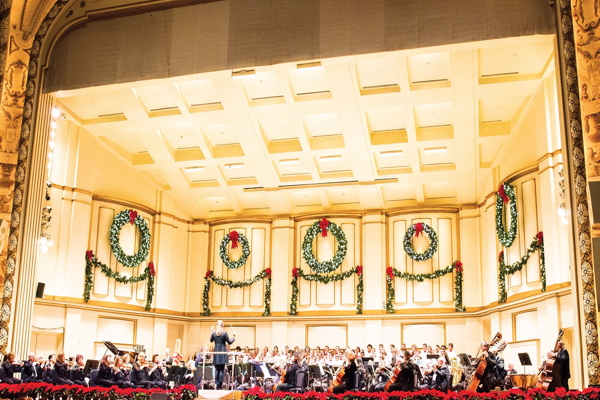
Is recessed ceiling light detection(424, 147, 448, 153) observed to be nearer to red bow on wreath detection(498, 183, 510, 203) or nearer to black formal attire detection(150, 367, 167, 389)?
red bow on wreath detection(498, 183, 510, 203)

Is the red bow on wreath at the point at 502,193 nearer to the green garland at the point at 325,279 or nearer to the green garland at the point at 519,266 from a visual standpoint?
the green garland at the point at 519,266

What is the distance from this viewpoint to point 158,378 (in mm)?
14234

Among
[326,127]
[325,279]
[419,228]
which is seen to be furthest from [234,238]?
[419,228]

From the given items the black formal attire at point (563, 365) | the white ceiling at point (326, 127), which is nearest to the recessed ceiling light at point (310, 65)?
the white ceiling at point (326, 127)

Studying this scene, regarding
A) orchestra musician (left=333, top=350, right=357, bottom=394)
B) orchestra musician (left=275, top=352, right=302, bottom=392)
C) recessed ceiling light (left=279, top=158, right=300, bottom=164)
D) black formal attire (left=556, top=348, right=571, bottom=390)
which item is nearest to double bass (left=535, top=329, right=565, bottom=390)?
black formal attire (left=556, top=348, right=571, bottom=390)

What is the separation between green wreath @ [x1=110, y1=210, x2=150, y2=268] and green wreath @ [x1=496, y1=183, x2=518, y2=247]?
455 inches

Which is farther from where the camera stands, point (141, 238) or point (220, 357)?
point (141, 238)

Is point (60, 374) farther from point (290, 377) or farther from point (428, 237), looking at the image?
point (428, 237)

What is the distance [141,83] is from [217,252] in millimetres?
9947

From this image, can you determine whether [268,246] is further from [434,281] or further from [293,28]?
[293,28]

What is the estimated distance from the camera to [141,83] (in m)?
16.0

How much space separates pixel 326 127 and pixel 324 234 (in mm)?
4677

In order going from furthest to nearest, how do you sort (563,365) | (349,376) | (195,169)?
(195,169)
(349,376)
(563,365)

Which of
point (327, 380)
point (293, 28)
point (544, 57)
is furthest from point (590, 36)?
point (327, 380)
